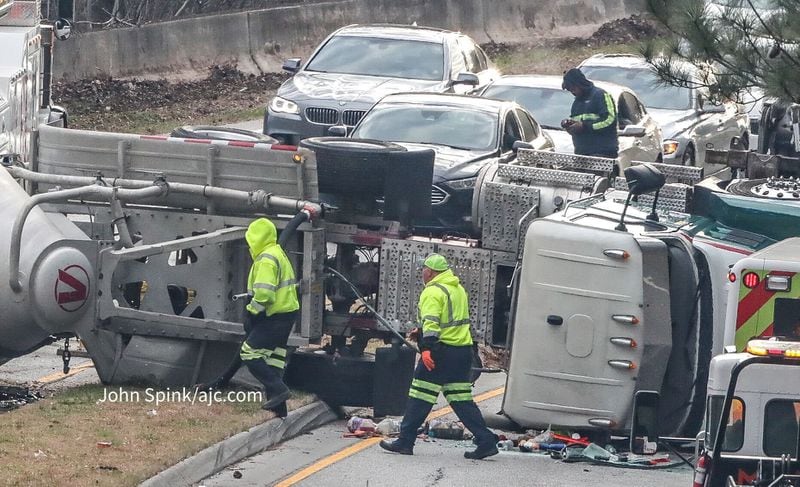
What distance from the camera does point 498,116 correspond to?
1680cm

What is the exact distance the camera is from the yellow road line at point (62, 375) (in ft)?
42.2

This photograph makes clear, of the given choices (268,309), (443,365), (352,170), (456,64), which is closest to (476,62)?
(456,64)

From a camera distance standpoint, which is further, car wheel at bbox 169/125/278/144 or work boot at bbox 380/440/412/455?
car wheel at bbox 169/125/278/144

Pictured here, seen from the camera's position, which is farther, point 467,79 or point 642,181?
point 467,79

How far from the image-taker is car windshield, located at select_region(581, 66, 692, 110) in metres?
21.8

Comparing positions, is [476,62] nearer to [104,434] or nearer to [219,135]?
[219,135]

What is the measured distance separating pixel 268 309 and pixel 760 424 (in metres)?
5.46

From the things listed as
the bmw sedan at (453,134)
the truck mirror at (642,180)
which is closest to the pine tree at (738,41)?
the truck mirror at (642,180)

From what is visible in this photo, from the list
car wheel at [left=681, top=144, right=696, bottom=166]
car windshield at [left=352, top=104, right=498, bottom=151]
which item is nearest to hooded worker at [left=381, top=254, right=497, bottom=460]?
car windshield at [left=352, top=104, right=498, bottom=151]

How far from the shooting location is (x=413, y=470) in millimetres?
10578

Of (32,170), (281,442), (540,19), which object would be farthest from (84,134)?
(540,19)

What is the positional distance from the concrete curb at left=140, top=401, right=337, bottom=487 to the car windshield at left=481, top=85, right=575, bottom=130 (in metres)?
8.02

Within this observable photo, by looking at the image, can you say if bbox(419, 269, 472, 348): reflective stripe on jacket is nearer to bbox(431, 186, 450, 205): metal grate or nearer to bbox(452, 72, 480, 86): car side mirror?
bbox(431, 186, 450, 205): metal grate

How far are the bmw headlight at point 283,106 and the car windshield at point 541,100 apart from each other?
237 cm
